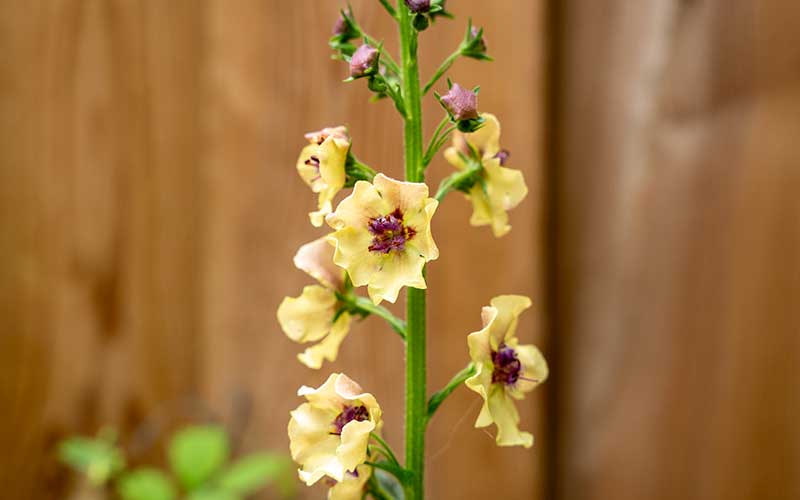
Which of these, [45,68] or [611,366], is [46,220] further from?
[611,366]

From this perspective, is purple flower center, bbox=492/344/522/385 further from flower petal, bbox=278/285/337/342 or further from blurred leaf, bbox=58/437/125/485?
blurred leaf, bbox=58/437/125/485

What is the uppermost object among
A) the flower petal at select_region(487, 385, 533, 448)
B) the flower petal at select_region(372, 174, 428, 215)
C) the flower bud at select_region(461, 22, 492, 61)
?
the flower bud at select_region(461, 22, 492, 61)

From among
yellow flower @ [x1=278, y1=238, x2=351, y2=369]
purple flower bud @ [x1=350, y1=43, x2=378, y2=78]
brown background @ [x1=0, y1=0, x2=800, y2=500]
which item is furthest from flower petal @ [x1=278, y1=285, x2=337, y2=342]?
brown background @ [x1=0, y1=0, x2=800, y2=500]

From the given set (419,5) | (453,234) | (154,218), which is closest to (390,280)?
(419,5)

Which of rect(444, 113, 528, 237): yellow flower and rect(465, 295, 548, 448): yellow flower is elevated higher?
rect(444, 113, 528, 237): yellow flower

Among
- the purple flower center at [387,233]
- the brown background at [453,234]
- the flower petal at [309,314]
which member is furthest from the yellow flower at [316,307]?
the brown background at [453,234]

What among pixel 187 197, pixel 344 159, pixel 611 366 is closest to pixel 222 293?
pixel 187 197

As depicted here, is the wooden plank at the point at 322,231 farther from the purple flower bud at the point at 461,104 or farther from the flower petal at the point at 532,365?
the purple flower bud at the point at 461,104
